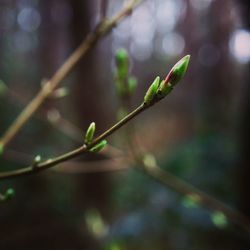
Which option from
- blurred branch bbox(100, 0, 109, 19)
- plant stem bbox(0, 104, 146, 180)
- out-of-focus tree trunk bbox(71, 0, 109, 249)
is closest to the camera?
plant stem bbox(0, 104, 146, 180)

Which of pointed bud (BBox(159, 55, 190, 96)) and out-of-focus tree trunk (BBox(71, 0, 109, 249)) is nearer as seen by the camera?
pointed bud (BBox(159, 55, 190, 96))

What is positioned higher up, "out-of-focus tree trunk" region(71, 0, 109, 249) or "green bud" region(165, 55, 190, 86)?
"out-of-focus tree trunk" region(71, 0, 109, 249)

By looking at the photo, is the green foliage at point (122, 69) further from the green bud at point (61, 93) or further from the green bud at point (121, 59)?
the green bud at point (61, 93)

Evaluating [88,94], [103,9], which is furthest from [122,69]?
[88,94]

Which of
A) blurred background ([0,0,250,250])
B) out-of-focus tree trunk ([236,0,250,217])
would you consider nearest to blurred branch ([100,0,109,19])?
blurred background ([0,0,250,250])

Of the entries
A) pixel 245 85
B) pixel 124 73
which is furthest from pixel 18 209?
pixel 124 73

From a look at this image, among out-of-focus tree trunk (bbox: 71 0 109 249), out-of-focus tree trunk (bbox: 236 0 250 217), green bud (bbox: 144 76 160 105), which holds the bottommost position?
green bud (bbox: 144 76 160 105)

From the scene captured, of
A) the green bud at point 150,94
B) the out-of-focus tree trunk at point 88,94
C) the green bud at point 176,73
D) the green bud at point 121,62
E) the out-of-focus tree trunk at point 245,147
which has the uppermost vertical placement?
the out-of-focus tree trunk at point 88,94

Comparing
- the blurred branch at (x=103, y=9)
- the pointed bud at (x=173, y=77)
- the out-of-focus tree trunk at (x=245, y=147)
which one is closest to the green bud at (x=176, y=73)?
the pointed bud at (x=173, y=77)

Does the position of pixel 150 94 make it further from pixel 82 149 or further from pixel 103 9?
pixel 103 9

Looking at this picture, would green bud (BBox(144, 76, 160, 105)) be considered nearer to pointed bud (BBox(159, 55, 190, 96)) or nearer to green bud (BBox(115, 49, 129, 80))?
pointed bud (BBox(159, 55, 190, 96))
